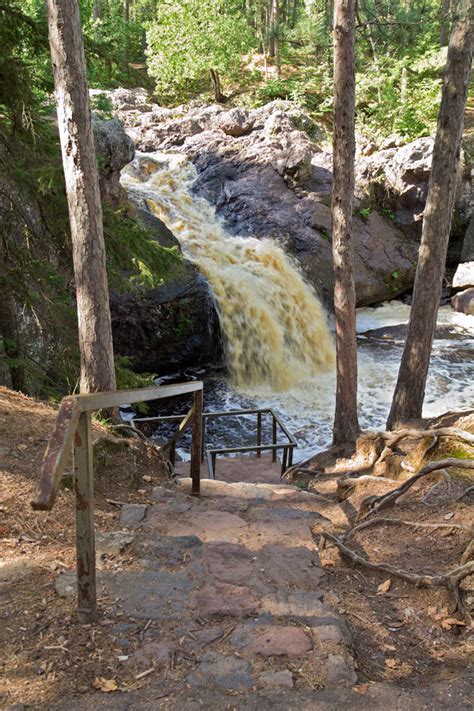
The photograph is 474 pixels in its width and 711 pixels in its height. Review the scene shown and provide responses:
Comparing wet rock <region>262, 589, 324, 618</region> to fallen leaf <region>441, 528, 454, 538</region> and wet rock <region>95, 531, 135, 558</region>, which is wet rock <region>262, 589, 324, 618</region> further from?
fallen leaf <region>441, 528, 454, 538</region>

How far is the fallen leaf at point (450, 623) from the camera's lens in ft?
9.80

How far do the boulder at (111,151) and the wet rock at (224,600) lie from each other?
420 inches

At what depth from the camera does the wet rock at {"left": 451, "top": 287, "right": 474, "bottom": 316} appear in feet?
54.6

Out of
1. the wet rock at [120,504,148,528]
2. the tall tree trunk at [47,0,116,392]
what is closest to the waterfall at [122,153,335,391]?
the tall tree trunk at [47,0,116,392]

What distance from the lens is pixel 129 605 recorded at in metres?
2.79

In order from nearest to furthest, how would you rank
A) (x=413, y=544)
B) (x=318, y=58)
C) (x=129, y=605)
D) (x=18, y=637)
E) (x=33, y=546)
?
(x=18, y=637)
(x=129, y=605)
(x=33, y=546)
(x=413, y=544)
(x=318, y=58)

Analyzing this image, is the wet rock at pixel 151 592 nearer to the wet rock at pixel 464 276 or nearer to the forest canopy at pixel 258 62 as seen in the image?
the forest canopy at pixel 258 62

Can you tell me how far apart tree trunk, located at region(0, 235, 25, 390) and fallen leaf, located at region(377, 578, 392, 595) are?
499 centimetres

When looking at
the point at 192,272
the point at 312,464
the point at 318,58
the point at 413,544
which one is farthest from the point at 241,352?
the point at 318,58

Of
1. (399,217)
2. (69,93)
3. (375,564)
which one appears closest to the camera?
(375,564)

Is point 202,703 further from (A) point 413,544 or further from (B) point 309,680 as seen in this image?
(A) point 413,544

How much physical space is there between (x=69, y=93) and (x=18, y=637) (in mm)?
4681

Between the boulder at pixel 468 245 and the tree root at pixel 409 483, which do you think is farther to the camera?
the boulder at pixel 468 245

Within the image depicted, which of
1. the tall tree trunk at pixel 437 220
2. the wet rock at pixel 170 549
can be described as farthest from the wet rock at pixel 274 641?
the tall tree trunk at pixel 437 220
